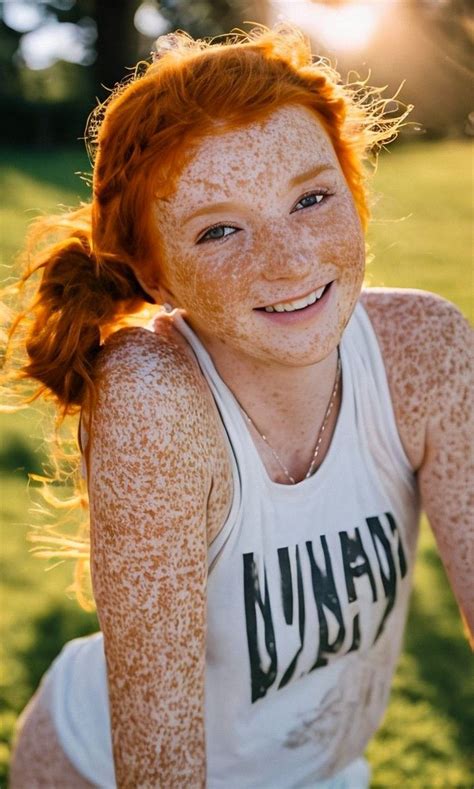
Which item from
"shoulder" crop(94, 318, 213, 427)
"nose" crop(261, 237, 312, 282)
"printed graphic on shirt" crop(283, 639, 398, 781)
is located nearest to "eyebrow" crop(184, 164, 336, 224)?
"nose" crop(261, 237, 312, 282)

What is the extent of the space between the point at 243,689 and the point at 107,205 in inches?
38.5

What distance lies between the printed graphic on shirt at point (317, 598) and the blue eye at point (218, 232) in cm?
59

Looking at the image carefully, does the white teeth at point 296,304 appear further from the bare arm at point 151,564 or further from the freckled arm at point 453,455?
the freckled arm at point 453,455

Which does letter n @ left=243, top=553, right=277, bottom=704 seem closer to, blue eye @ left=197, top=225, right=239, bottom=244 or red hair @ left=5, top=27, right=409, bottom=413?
red hair @ left=5, top=27, right=409, bottom=413

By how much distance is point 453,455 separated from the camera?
190 centimetres

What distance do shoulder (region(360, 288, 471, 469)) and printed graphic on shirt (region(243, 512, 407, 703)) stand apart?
0.68ft

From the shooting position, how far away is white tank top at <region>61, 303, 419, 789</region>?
5.91 feet

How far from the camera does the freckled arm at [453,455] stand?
188cm

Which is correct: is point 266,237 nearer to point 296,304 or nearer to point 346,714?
point 296,304

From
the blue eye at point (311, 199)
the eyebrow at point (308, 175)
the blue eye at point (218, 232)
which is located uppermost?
the eyebrow at point (308, 175)

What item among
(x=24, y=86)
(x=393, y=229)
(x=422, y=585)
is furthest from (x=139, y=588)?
(x=24, y=86)

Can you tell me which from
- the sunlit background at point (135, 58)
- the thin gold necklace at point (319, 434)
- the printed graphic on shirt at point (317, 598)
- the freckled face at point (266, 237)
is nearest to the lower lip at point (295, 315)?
the freckled face at point (266, 237)

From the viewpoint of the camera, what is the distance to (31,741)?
2109 millimetres

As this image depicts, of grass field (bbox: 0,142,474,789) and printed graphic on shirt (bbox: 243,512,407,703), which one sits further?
grass field (bbox: 0,142,474,789)
